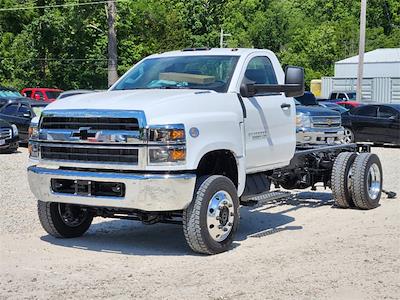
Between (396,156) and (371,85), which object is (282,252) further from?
(371,85)

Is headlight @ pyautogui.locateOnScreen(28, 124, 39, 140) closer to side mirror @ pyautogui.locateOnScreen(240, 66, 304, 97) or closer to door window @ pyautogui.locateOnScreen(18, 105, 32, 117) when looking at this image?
side mirror @ pyautogui.locateOnScreen(240, 66, 304, 97)

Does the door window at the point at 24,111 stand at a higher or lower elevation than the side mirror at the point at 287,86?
lower

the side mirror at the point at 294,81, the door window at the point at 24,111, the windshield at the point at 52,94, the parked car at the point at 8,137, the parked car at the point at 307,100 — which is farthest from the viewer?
the windshield at the point at 52,94

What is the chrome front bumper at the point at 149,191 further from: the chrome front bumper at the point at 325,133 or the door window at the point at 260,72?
the chrome front bumper at the point at 325,133

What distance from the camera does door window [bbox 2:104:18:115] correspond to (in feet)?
79.8

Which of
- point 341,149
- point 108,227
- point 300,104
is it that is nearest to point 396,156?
point 300,104

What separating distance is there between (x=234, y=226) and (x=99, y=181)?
1634 millimetres

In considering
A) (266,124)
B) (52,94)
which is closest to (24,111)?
(52,94)

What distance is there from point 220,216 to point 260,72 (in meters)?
2.25

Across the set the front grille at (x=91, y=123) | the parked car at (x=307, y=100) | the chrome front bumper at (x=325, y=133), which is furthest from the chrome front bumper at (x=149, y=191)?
the parked car at (x=307, y=100)

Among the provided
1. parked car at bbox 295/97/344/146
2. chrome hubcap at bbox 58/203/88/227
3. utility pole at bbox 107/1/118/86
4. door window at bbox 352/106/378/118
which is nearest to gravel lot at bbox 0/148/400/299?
chrome hubcap at bbox 58/203/88/227

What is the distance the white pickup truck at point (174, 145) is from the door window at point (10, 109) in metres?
15.6

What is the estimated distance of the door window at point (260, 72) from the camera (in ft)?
30.1

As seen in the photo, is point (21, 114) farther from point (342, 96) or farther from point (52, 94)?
point (342, 96)
